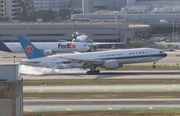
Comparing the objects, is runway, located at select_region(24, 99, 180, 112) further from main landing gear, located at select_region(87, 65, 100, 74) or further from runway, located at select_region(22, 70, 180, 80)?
main landing gear, located at select_region(87, 65, 100, 74)

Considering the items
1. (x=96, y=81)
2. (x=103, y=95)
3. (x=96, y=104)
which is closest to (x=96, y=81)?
(x=96, y=81)

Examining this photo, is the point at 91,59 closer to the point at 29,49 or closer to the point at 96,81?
the point at 29,49

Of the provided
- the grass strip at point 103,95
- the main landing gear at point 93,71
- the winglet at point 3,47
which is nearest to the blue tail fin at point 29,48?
the main landing gear at point 93,71

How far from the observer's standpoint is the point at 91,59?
84.8 meters

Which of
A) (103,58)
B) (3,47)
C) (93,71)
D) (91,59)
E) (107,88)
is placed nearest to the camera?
(107,88)

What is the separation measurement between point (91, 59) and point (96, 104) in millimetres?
30214

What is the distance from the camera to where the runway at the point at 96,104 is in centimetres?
5241

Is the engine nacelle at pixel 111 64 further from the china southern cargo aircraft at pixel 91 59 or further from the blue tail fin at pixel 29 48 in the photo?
the blue tail fin at pixel 29 48

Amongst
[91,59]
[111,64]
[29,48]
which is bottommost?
[111,64]

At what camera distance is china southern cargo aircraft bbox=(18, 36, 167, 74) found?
84.4 metres

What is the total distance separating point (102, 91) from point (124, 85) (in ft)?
20.0

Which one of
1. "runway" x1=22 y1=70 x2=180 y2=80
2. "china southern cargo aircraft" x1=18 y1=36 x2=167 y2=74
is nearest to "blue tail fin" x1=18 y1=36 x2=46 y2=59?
"china southern cargo aircraft" x1=18 y1=36 x2=167 y2=74

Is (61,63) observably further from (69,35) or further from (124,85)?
(69,35)

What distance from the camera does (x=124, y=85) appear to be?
68938mm
